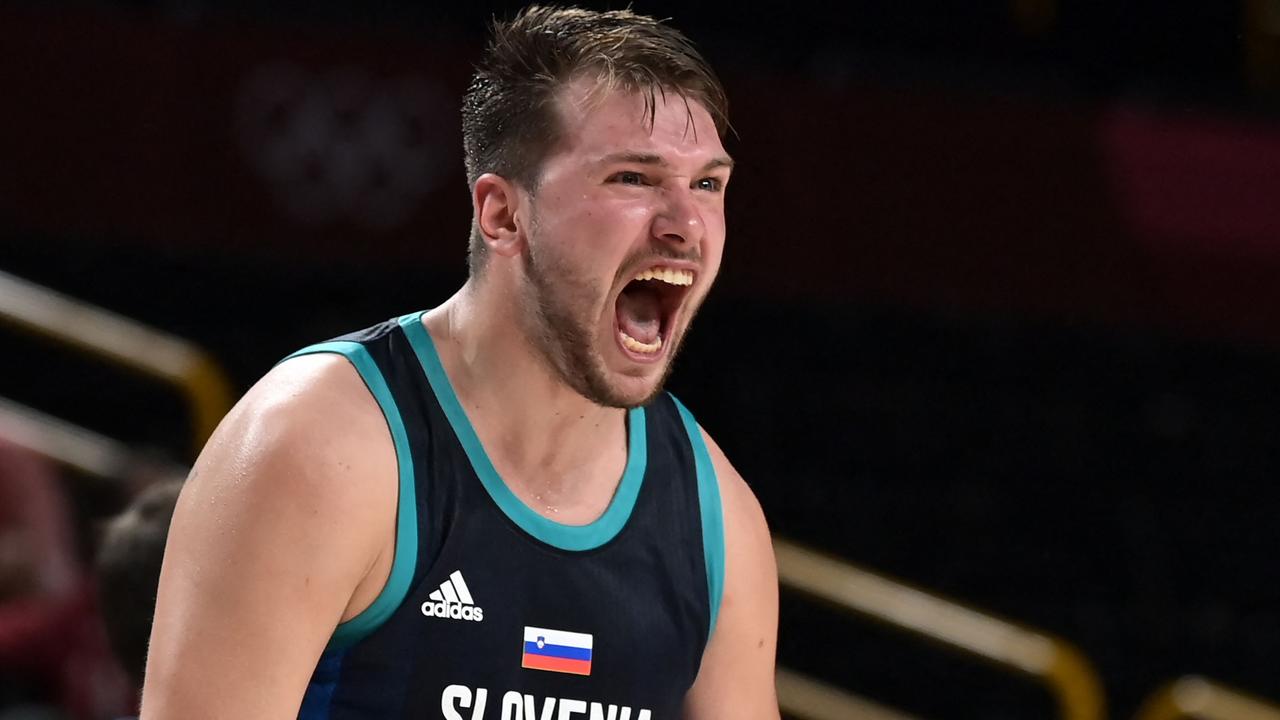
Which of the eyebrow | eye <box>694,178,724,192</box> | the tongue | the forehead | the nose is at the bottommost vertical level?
the tongue

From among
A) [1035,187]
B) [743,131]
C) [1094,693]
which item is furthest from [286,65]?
[1094,693]

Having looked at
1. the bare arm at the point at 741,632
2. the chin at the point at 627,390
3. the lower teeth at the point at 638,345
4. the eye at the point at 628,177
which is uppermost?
the eye at the point at 628,177

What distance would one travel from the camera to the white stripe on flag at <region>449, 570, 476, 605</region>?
6.55 feet

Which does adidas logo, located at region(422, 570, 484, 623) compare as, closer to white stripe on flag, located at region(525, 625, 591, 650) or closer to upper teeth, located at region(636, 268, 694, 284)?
white stripe on flag, located at region(525, 625, 591, 650)

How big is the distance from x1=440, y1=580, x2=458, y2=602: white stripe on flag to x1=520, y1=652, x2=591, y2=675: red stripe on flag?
0.11 m

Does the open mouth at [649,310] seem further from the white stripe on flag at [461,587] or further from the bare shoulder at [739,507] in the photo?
the white stripe on flag at [461,587]

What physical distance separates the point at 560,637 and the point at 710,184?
56 cm

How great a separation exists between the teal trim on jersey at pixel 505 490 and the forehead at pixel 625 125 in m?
0.30

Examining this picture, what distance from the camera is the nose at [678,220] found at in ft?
6.75

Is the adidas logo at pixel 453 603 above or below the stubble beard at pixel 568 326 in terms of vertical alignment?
below

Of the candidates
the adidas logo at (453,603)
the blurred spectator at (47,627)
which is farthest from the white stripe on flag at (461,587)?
the blurred spectator at (47,627)

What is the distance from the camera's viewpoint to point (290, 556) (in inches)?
72.7

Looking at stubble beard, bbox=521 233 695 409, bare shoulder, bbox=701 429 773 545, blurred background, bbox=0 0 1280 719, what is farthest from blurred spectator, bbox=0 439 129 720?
stubble beard, bbox=521 233 695 409

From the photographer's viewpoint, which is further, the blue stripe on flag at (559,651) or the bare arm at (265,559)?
the blue stripe on flag at (559,651)
